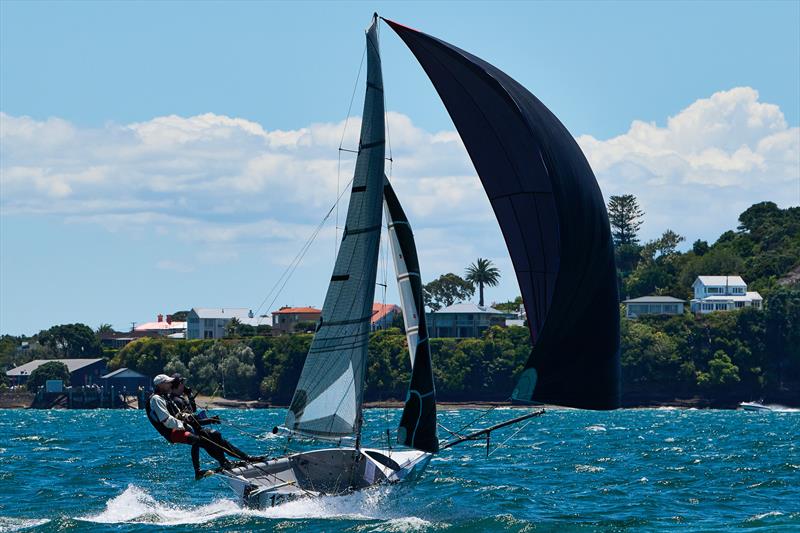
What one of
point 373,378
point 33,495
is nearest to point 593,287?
point 33,495

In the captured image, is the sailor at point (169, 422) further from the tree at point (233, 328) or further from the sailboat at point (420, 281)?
the tree at point (233, 328)

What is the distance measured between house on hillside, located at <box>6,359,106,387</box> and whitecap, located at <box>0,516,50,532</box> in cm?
12747

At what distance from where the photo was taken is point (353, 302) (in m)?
28.6

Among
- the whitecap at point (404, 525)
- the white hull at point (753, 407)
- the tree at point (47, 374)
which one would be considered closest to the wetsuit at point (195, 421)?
the whitecap at point (404, 525)

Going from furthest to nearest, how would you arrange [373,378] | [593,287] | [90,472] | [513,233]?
1. [373,378]
2. [90,472]
3. [513,233]
4. [593,287]

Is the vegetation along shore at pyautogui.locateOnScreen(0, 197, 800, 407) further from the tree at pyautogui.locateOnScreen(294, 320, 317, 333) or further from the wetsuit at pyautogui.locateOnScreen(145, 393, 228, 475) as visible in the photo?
the wetsuit at pyautogui.locateOnScreen(145, 393, 228, 475)

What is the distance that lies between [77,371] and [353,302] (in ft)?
433

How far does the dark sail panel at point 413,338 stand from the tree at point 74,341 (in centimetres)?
14621

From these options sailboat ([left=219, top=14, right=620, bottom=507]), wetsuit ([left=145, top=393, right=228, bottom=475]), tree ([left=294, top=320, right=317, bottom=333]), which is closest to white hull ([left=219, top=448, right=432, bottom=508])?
sailboat ([left=219, top=14, right=620, bottom=507])

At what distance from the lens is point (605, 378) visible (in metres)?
26.4

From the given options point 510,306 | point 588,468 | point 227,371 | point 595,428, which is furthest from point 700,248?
point 588,468

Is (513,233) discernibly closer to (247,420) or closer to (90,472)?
(90,472)

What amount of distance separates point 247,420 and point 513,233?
6580cm

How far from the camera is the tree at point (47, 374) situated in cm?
14975
